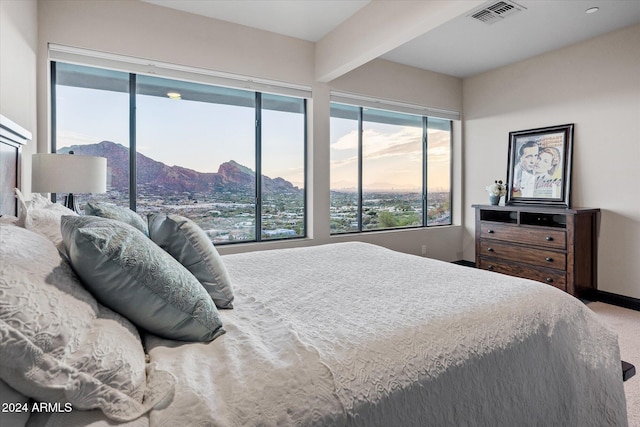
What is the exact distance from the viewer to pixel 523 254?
3916mm

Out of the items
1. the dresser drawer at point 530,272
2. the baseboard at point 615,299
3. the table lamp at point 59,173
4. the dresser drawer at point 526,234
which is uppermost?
the table lamp at point 59,173

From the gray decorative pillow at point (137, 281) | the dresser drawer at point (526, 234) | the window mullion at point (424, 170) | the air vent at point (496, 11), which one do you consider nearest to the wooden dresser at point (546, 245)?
the dresser drawer at point (526, 234)

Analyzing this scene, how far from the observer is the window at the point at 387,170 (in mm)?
4379

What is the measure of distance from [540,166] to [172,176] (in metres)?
4.17

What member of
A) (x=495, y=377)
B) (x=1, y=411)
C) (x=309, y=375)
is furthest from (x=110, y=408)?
(x=495, y=377)

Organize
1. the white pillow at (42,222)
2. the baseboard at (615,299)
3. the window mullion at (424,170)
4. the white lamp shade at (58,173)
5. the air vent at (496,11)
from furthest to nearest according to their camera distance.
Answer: the window mullion at (424,170) < the baseboard at (615,299) < the air vent at (496,11) < the white lamp shade at (58,173) < the white pillow at (42,222)

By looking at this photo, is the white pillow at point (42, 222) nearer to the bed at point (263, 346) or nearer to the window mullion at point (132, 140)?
the bed at point (263, 346)

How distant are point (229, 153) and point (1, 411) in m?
3.23

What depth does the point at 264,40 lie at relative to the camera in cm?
360

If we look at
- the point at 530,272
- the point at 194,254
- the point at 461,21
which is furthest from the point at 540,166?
the point at 194,254

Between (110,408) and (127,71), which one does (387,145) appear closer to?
(127,71)

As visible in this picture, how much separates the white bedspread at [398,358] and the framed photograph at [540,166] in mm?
2953

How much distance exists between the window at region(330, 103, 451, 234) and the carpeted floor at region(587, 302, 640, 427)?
227cm

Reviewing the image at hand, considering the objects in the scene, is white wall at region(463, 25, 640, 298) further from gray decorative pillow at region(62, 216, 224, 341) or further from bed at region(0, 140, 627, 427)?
gray decorative pillow at region(62, 216, 224, 341)
